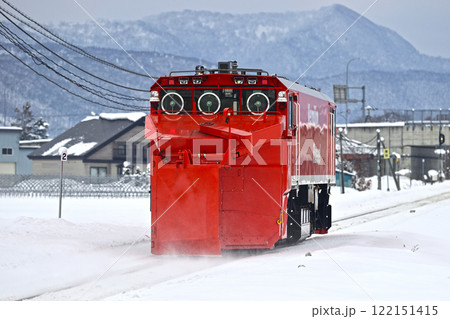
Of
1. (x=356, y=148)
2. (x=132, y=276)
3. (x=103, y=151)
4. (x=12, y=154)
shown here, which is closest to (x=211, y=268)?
(x=132, y=276)

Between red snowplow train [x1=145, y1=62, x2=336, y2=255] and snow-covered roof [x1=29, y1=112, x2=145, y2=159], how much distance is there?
6665 centimetres

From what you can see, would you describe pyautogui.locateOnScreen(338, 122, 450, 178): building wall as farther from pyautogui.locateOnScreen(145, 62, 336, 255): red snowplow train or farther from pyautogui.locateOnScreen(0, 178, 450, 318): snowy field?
pyautogui.locateOnScreen(145, 62, 336, 255): red snowplow train

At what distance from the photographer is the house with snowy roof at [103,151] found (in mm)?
84125

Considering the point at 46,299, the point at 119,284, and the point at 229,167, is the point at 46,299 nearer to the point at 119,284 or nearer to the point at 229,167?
the point at 119,284

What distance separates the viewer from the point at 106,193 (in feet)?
188

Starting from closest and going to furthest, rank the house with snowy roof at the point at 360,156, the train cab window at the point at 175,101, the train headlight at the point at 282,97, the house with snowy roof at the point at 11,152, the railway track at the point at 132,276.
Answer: the railway track at the point at 132,276
the train headlight at the point at 282,97
the train cab window at the point at 175,101
the house with snowy roof at the point at 360,156
the house with snowy roof at the point at 11,152

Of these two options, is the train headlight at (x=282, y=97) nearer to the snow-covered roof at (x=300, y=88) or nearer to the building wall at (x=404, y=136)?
the snow-covered roof at (x=300, y=88)

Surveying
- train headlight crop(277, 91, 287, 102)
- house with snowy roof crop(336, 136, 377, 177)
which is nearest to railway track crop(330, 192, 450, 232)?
train headlight crop(277, 91, 287, 102)

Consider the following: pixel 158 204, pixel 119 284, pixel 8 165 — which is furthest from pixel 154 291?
pixel 8 165

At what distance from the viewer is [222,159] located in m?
16.8

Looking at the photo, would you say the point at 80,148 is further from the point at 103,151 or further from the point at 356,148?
the point at 356,148

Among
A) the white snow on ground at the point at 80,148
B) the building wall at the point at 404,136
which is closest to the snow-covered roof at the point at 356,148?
the building wall at the point at 404,136

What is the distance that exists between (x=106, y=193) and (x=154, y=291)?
1795 inches

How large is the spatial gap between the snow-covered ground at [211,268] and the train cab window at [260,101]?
9.81ft
